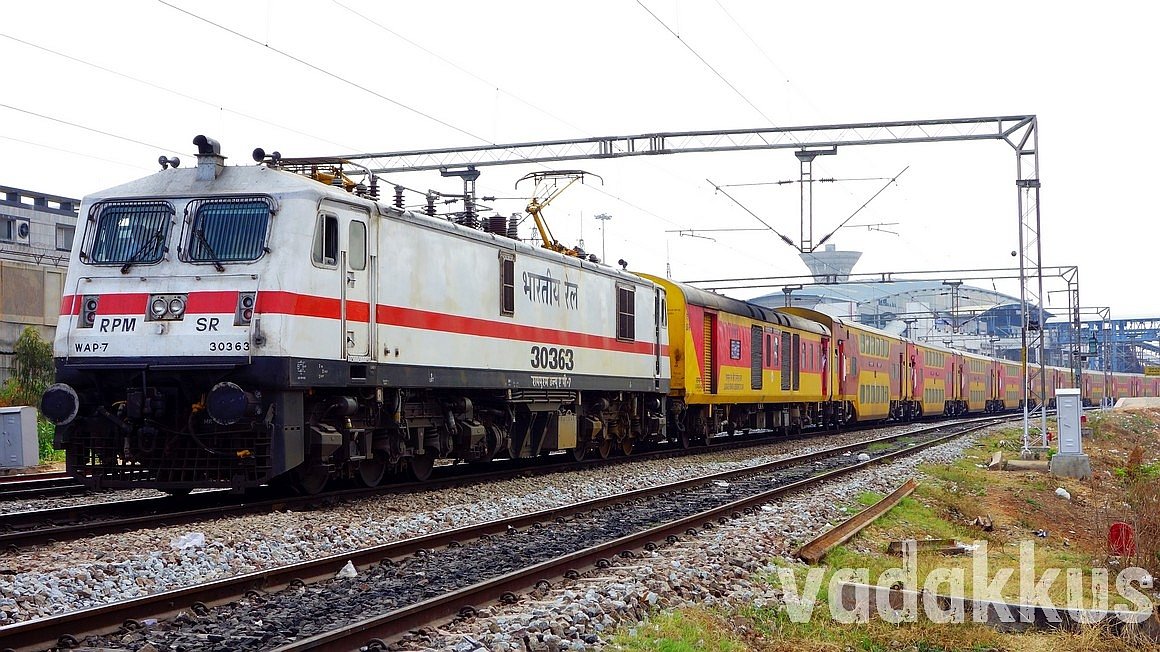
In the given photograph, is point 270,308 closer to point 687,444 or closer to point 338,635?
point 338,635

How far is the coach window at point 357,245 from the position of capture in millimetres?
12766

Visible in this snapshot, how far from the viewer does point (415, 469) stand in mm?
15094

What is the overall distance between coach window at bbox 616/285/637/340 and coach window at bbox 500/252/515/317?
4.49 metres

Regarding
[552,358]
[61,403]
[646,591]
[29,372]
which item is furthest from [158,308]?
[29,372]

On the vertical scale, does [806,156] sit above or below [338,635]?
above

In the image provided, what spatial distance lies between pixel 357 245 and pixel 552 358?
19.1 ft

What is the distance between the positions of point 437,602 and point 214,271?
595cm

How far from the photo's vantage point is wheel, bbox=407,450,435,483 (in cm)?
1505

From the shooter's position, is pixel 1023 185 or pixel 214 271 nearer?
pixel 214 271

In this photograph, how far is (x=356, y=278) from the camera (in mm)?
12828

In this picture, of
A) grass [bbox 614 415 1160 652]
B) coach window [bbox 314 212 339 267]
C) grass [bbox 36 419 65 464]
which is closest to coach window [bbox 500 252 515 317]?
coach window [bbox 314 212 339 267]

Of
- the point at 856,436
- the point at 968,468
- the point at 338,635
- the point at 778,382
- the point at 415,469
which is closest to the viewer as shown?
the point at 338,635

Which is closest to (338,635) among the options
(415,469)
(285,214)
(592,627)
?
(592,627)

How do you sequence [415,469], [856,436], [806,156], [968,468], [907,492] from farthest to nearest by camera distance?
[856,436] → [806,156] → [968,468] → [907,492] → [415,469]
